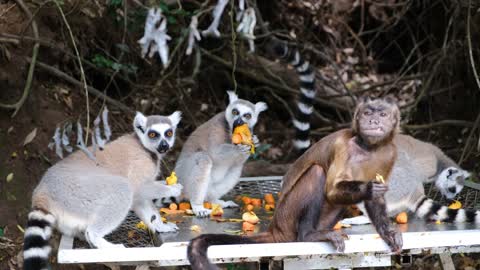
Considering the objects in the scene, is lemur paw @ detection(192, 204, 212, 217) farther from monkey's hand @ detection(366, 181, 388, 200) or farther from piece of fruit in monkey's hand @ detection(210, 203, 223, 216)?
monkey's hand @ detection(366, 181, 388, 200)

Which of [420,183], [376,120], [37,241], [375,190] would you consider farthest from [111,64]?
[375,190]

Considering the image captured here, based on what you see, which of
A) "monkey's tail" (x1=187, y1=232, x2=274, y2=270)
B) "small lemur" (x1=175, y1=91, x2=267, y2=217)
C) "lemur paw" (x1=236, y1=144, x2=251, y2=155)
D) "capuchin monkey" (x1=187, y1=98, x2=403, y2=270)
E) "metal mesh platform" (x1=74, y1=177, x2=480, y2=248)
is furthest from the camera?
"lemur paw" (x1=236, y1=144, x2=251, y2=155)

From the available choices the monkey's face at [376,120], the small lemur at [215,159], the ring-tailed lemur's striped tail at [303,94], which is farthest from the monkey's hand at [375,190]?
the ring-tailed lemur's striped tail at [303,94]

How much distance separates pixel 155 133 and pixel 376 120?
2049 millimetres

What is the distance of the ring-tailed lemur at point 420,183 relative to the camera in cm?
602

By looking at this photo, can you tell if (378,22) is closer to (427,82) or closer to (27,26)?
(427,82)

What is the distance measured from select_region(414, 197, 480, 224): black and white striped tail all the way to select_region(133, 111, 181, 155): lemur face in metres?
2.15

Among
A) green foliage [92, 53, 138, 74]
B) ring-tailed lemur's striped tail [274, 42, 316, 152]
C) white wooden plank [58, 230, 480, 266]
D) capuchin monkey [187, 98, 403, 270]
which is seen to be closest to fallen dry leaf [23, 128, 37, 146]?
green foliage [92, 53, 138, 74]

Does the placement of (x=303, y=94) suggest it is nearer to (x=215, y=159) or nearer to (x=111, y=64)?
(x=215, y=159)

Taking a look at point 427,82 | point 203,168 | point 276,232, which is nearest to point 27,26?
point 203,168

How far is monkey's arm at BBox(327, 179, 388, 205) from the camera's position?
4918 mm

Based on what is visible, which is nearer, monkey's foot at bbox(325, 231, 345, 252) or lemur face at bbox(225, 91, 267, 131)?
monkey's foot at bbox(325, 231, 345, 252)

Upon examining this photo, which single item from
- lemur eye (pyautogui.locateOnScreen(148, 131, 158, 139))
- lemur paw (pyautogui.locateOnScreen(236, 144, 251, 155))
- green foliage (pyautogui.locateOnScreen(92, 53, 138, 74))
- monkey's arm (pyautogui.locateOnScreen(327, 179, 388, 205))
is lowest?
monkey's arm (pyautogui.locateOnScreen(327, 179, 388, 205))

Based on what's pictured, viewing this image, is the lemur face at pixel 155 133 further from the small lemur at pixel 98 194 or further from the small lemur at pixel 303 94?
the small lemur at pixel 303 94
